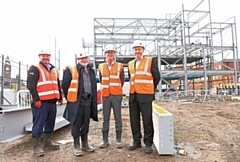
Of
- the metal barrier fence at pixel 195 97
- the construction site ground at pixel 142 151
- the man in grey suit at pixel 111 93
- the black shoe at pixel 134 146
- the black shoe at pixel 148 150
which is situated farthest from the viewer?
the metal barrier fence at pixel 195 97

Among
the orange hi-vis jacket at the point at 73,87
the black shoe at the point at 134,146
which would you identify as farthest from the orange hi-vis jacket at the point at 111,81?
the black shoe at the point at 134,146

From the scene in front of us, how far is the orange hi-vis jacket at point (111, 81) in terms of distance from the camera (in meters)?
4.20

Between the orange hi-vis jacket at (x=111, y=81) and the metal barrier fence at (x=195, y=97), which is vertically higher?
the orange hi-vis jacket at (x=111, y=81)

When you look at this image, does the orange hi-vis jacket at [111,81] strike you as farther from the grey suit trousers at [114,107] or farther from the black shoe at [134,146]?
the black shoe at [134,146]

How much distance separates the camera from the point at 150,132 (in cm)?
380

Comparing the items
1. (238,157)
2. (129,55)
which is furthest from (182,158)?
(129,55)

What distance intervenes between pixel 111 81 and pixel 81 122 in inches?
39.4

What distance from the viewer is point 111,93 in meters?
4.19

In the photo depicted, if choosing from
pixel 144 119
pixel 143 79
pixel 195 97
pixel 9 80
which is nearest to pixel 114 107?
pixel 144 119

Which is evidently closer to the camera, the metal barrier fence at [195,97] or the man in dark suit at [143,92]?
the man in dark suit at [143,92]

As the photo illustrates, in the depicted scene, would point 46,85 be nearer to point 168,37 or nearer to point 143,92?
point 143,92

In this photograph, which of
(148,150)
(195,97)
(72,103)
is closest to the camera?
(148,150)

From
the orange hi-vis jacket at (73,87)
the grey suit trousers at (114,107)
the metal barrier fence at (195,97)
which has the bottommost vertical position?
the metal barrier fence at (195,97)

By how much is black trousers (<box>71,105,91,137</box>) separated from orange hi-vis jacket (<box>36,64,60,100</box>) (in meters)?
0.63
